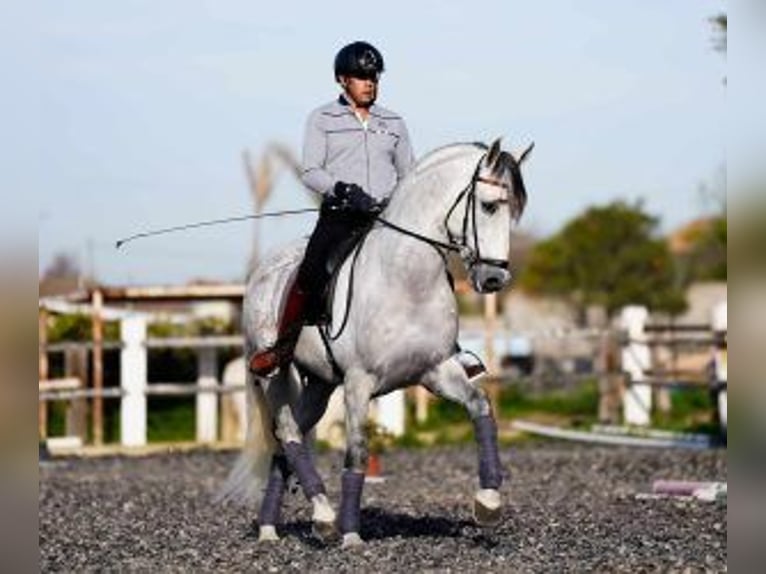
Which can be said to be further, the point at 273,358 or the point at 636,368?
the point at 636,368

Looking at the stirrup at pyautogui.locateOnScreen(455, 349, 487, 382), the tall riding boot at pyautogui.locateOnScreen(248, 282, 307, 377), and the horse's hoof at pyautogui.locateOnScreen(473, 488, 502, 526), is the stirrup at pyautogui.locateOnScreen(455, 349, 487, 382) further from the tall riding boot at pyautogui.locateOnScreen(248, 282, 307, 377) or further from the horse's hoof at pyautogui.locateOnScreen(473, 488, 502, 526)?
the tall riding boot at pyautogui.locateOnScreen(248, 282, 307, 377)

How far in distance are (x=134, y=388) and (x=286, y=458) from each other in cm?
1208

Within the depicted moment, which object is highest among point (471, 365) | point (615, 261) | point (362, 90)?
point (615, 261)

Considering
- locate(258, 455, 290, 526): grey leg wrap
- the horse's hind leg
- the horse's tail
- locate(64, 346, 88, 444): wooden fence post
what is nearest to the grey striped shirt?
the horse's hind leg

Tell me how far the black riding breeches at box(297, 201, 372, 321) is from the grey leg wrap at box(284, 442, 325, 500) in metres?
0.93

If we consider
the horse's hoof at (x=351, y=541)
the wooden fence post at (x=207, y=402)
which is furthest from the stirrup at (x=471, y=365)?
the wooden fence post at (x=207, y=402)

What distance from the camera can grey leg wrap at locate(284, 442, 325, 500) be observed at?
9211 millimetres

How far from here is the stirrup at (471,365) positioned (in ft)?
28.9

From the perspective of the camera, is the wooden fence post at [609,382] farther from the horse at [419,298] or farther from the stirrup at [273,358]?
the horse at [419,298]

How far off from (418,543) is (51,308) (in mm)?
14093

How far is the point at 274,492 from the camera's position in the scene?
9906 millimetres

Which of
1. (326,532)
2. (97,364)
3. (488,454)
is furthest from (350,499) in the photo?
(97,364)

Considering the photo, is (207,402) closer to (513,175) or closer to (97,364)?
(97,364)

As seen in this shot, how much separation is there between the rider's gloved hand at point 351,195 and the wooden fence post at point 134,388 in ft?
42.6
